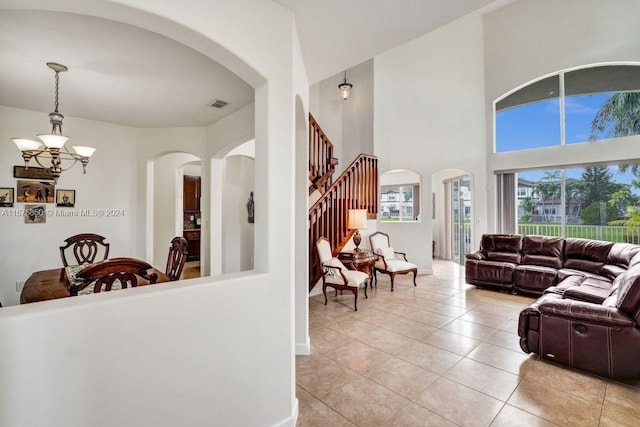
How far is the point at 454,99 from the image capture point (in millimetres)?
6766

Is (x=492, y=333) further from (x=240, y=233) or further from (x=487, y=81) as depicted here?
(x=487, y=81)

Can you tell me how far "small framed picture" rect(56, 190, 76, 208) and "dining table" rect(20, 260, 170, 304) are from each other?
151 centimetres

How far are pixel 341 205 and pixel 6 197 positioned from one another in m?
4.64

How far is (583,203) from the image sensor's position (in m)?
5.71

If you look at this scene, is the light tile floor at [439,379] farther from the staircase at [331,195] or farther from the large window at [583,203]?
the large window at [583,203]

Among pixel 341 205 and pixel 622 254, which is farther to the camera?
pixel 341 205

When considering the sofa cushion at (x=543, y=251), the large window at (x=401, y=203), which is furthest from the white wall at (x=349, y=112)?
the sofa cushion at (x=543, y=251)

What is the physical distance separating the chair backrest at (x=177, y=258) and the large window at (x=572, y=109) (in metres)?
6.86

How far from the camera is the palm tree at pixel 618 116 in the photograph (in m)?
5.14

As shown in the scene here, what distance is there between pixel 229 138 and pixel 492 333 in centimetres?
423

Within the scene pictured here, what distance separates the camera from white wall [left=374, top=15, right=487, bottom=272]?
670 centimetres

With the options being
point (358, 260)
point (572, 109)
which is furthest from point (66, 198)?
point (572, 109)

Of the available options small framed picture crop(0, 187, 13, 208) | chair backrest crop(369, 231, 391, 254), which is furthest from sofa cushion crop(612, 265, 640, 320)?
small framed picture crop(0, 187, 13, 208)

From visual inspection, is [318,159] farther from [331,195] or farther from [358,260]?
[358,260]
